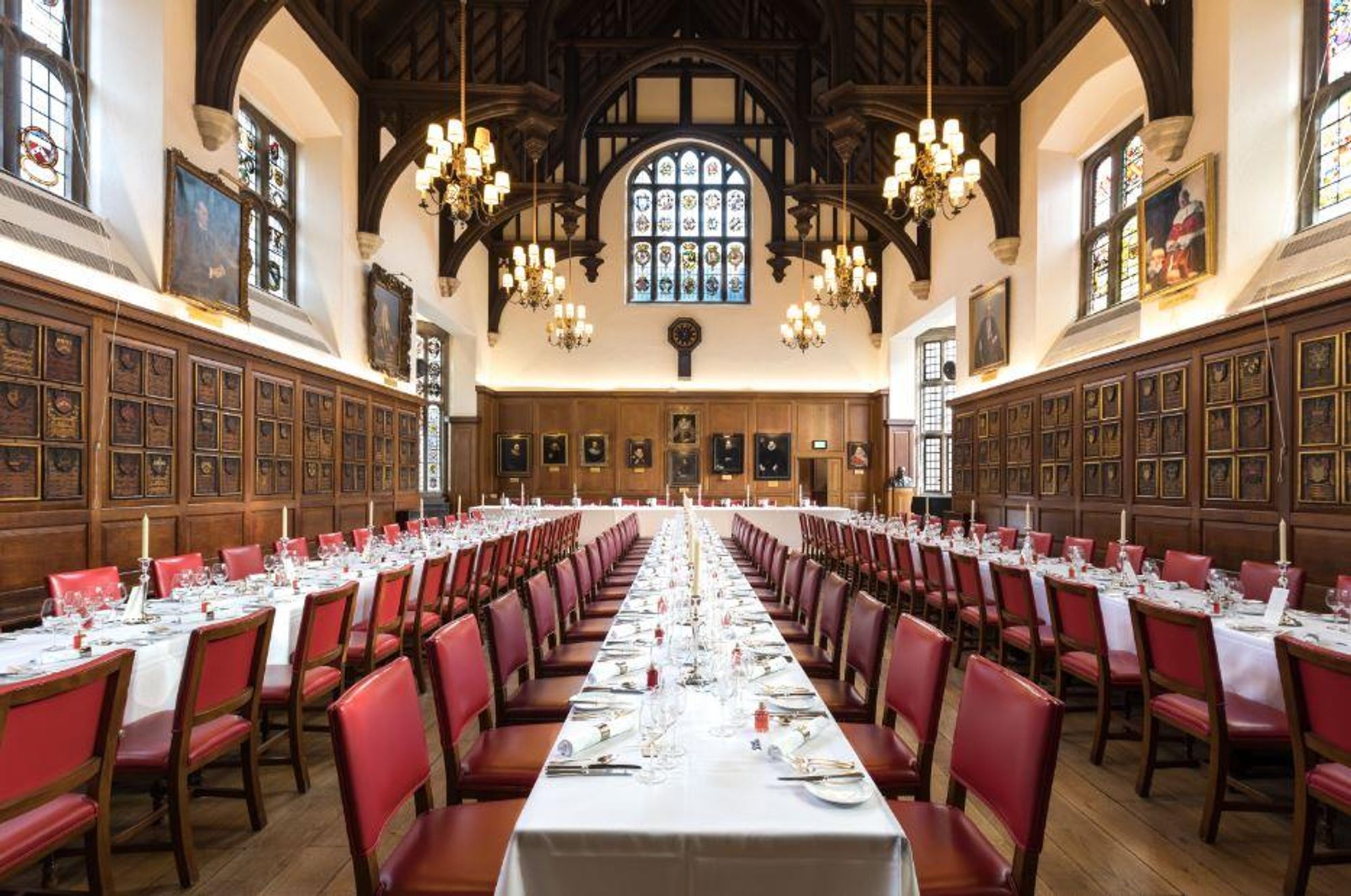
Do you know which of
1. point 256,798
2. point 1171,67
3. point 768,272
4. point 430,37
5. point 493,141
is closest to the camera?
point 256,798

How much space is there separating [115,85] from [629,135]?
1179 centimetres

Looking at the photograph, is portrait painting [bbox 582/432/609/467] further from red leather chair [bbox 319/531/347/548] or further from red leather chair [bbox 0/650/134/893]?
red leather chair [bbox 0/650/134/893]

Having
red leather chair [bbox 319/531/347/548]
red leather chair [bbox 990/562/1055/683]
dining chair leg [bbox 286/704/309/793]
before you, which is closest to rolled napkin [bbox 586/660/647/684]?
dining chair leg [bbox 286/704/309/793]

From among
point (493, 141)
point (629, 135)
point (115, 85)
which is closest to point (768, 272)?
point (629, 135)

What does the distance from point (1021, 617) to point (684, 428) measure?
13476 millimetres

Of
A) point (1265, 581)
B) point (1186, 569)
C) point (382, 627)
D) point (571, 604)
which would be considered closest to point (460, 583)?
point (382, 627)

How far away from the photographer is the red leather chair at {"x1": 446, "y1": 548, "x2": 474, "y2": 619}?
6.05 m

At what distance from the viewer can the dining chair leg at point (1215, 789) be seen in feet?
10.7

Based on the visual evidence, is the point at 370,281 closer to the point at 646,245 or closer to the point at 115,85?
the point at 115,85

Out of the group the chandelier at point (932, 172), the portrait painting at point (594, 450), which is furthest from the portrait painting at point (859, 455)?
the chandelier at point (932, 172)

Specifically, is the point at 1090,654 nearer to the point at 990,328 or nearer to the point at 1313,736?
the point at 1313,736

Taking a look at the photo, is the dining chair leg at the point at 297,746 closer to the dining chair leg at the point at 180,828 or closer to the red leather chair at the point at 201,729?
the red leather chair at the point at 201,729

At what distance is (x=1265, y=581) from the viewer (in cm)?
510

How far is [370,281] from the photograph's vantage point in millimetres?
11148
